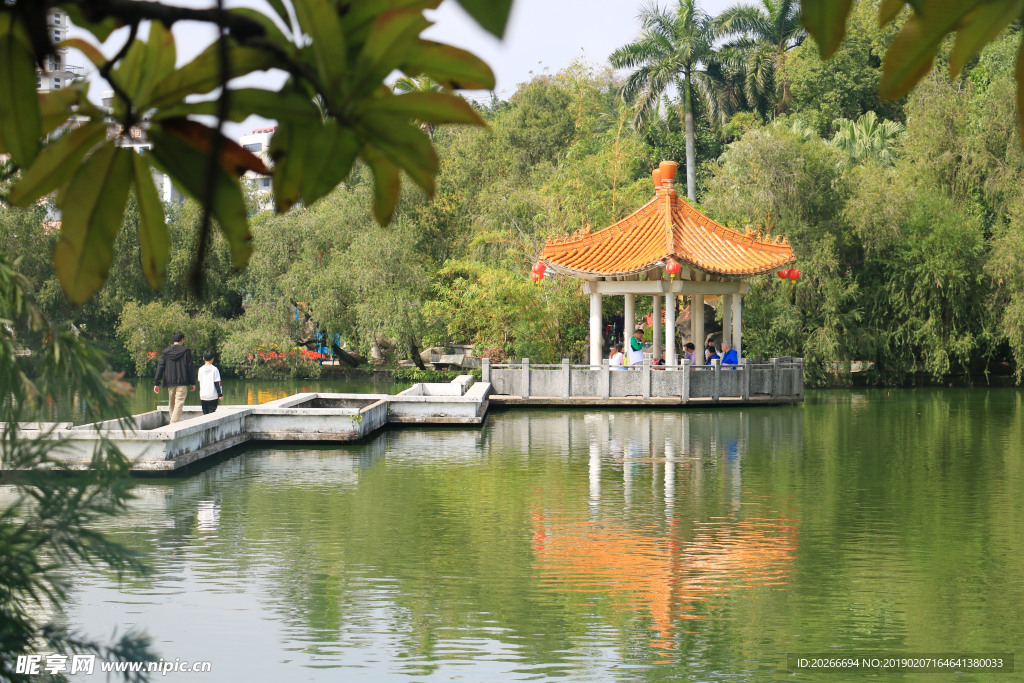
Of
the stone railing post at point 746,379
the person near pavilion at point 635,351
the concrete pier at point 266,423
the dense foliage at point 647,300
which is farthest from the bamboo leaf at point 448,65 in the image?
the dense foliage at point 647,300

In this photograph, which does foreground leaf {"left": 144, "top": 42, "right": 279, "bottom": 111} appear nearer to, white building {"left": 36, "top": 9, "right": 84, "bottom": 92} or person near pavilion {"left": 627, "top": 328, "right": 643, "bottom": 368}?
white building {"left": 36, "top": 9, "right": 84, "bottom": 92}

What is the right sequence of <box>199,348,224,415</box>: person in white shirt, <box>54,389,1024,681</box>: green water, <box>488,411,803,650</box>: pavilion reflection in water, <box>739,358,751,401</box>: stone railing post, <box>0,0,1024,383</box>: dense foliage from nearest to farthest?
<box>54,389,1024,681</box>: green water
<box>488,411,803,650</box>: pavilion reflection in water
<box>199,348,224,415</box>: person in white shirt
<box>739,358,751,401</box>: stone railing post
<box>0,0,1024,383</box>: dense foliage

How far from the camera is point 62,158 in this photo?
26.7 inches

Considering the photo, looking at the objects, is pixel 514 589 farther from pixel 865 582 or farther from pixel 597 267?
pixel 597 267

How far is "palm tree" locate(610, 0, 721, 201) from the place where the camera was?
29375 millimetres

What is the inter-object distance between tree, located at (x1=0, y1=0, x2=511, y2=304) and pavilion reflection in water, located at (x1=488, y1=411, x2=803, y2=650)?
4931mm

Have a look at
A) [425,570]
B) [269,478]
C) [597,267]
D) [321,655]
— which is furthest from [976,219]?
[321,655]

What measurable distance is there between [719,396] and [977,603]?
12801 mm

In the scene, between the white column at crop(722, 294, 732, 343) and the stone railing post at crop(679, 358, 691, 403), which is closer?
the stone railing post at crop(679, 358, 691, 403)

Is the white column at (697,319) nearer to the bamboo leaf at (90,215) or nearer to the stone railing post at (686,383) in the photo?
the stone railing post at (686,383)

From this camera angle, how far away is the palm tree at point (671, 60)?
1156 inches

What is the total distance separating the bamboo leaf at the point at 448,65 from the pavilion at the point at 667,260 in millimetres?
17960

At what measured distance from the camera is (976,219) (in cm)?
2372

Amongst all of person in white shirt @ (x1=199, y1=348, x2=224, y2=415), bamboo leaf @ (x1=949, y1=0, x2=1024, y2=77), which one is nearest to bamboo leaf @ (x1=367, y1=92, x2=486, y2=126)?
bamboo leaf @ (x1=949, y1=0, x2=1024, y2=77)
